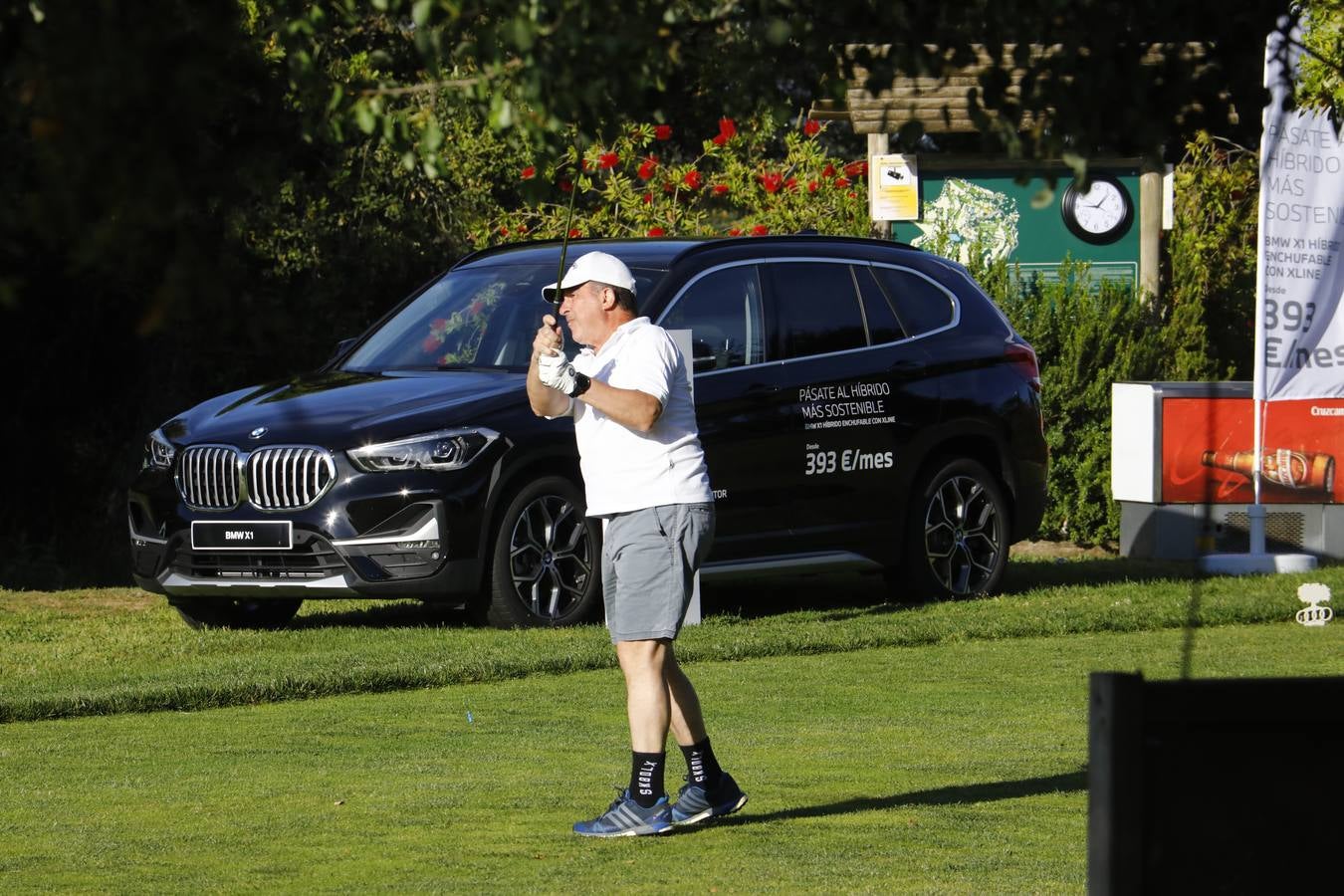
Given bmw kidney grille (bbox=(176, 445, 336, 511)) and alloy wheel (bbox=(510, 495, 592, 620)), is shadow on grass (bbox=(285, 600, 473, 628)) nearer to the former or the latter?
alloy wheel (bbox=(510, 495, 592, 620))

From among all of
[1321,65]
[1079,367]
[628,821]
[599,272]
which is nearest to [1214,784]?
[628,821]

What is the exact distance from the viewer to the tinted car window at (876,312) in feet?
46.2

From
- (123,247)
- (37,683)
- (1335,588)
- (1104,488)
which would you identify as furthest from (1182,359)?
(123,247)

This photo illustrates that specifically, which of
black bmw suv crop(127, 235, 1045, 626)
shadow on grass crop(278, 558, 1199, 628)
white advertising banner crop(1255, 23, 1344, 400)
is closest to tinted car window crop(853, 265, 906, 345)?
black bmw suv crop(127, 235, 1045, 626)

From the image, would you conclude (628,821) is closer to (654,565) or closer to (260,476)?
(654,565)

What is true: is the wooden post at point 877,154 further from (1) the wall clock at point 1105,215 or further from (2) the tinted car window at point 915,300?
(2) the tinted car window at point 915,300

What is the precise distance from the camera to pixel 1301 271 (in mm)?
16797

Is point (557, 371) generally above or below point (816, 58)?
below

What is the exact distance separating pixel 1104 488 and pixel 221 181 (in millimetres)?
16475

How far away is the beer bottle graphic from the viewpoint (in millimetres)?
18188

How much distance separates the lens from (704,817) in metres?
7.52

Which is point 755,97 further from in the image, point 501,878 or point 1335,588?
point 1335,588

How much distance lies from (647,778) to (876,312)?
722cm

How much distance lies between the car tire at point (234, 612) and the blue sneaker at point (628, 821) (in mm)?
6520
